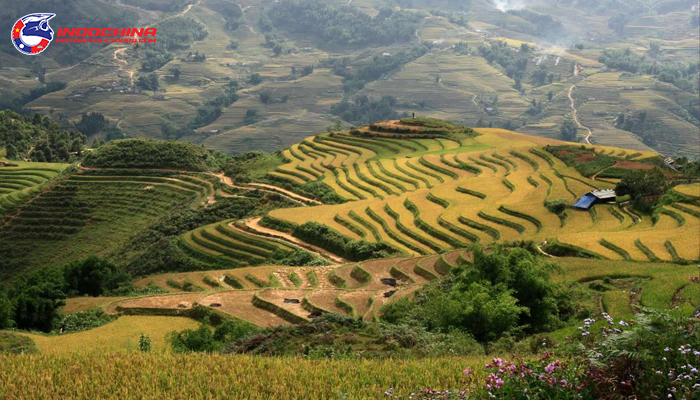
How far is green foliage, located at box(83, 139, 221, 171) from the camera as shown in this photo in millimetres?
55844

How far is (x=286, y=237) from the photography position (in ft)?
124

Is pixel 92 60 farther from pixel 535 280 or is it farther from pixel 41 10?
pixel 535 280

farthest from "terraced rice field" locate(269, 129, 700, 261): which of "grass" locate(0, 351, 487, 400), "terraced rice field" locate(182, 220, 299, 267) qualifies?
"grass" locate(0, 351, 487, 400)

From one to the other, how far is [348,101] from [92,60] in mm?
57431

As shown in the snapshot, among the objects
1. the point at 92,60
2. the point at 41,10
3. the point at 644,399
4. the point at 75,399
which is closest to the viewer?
the point at 644,399

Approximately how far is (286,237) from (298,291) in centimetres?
1385

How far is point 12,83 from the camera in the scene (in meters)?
138

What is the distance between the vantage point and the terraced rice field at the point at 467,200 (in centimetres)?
2823

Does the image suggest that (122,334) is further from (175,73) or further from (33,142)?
(175,73)

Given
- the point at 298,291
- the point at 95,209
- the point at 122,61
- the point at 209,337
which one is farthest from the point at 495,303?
the point at 122,61

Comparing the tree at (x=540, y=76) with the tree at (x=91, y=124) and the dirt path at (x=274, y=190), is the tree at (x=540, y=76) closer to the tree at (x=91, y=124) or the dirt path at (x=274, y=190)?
the tree at (x=91, y=124)

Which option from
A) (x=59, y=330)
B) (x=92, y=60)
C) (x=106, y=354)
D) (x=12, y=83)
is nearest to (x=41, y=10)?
(x=92, y=60)

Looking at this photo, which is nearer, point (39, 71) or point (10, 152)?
point (10, 152)

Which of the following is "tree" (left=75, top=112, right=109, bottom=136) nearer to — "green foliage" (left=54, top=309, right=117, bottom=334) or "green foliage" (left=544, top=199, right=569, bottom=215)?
"green foliage" (left=544, top=199, right=569, bottom=215)
